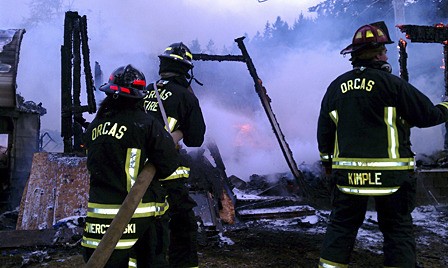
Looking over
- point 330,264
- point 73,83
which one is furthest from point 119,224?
point 73,83

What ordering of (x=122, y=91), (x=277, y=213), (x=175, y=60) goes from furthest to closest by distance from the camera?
(x=277, y=213), (x=175, y=60), (x=122, y=91)

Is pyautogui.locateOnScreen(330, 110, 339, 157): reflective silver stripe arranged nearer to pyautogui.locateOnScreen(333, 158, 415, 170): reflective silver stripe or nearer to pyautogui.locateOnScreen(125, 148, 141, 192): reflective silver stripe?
pyautogui.locateOnScreen(333, 158, 415, 170): reflective silver stripe

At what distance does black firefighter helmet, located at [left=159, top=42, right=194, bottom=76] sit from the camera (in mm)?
3316

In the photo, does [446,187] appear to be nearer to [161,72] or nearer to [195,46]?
[161,72]

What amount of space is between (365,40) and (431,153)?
39.2ft

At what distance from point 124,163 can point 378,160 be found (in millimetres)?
1704

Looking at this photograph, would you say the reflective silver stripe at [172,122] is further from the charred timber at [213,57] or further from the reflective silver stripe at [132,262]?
the charred timber at [213,57]

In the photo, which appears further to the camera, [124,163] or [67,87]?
[67,87]

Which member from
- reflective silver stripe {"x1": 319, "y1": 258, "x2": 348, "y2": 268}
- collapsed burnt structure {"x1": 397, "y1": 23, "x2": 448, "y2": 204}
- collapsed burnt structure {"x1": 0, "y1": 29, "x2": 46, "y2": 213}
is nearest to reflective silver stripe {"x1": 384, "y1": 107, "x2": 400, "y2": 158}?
reflective silver stripe {"x1": 319, "y1": 258, "x2": 348, "y2": 268}

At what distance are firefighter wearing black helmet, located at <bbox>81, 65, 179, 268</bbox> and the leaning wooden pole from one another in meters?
0.11

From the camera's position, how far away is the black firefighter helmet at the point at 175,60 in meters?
3.32

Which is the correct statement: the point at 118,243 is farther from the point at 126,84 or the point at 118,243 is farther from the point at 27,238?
the point at 27,238

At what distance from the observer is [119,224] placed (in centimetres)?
195

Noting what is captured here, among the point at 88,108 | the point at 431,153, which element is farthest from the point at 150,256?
the point at 431,153
